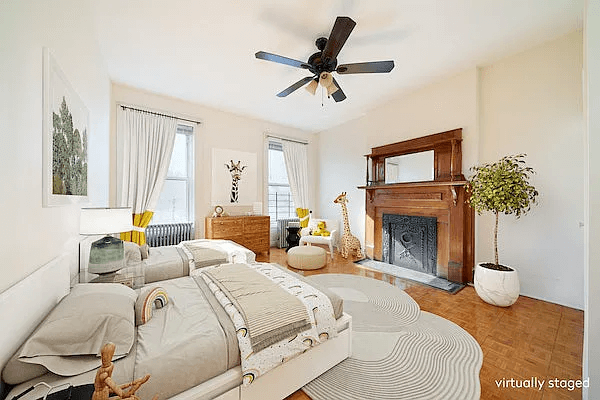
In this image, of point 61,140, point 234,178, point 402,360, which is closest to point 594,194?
point 402,360

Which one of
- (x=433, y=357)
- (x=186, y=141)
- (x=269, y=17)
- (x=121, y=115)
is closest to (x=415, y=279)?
(x=433, y=357)

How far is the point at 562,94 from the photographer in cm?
244

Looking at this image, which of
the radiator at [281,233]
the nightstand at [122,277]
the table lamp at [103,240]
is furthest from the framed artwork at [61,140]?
the radiator at [281,233]

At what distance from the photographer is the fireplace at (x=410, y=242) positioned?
3424 millimetres

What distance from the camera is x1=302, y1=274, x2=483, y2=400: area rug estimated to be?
55.1 inches

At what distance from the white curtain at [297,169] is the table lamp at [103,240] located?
3869 millimetres

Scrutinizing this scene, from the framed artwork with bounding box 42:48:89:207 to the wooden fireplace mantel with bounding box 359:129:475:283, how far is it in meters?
Result: 3.98

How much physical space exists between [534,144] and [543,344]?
2176mm

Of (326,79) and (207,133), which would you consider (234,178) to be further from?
(326,79)

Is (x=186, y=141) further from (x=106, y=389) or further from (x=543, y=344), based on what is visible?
(x=543, y=344)

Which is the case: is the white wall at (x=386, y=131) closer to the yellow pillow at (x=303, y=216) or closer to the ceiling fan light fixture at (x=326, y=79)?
the yellow pillow at (x=303, y=216)

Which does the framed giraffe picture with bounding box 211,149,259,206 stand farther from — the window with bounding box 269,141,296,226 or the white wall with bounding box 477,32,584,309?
the white wall with bounding box 477,32,584,309

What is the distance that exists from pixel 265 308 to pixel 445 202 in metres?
3.13

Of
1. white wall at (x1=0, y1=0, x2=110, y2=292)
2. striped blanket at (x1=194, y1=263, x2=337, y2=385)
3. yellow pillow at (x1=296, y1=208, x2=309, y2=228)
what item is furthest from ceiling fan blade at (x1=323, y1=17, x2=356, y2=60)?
yellow pillow at (x1=296, y1=208, x2=309, y2=228)
